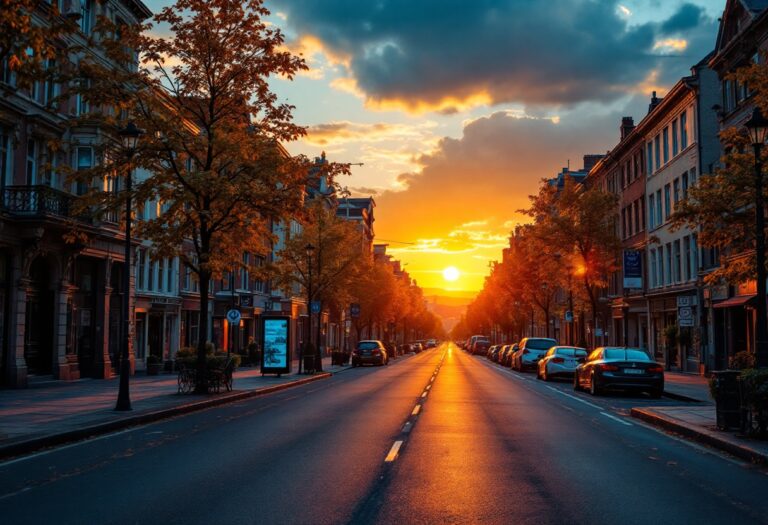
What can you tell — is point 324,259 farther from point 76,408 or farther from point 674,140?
point 76,408

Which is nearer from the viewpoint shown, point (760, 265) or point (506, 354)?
point (760, 265)

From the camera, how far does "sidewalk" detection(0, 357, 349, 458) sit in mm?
12602

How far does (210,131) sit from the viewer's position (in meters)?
22.4

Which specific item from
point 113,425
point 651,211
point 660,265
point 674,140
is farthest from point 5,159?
point 651,211

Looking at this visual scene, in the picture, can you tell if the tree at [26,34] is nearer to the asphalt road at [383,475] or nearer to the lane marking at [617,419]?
the asphalt road at [383,475]

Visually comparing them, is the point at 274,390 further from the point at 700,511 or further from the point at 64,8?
the point at 700,511

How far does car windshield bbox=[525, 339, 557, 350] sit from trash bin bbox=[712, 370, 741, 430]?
97.3 feet

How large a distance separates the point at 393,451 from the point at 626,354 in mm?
14734

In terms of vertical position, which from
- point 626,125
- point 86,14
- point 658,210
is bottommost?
point 658,210

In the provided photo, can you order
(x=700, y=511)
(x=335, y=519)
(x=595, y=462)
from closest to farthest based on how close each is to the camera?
(x=335, y=519), (x=700, y=511), (x=595, y=462)

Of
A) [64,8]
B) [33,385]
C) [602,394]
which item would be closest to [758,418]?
[602,394]

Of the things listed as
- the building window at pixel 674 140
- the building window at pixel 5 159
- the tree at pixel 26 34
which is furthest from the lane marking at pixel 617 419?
the building window at pixel 674 140

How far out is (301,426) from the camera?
1505 cm

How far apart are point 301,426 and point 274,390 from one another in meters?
12.3
